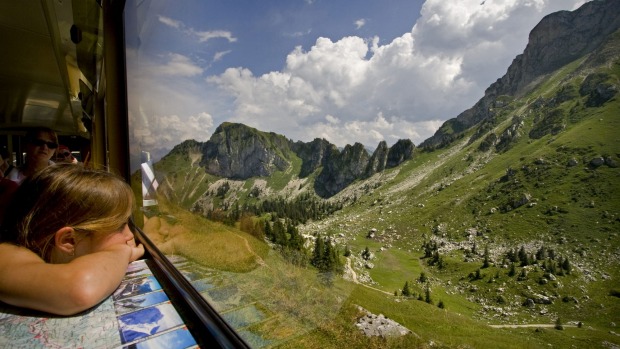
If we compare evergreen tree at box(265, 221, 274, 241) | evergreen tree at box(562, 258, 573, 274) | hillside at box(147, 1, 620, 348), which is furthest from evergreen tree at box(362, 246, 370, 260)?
evergreen tree at box(562, 258, 573, 274)

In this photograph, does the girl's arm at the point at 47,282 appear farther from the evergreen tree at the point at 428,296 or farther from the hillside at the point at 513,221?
the evergreen tree at the point at 428,296

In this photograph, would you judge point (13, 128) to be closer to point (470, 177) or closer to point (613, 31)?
point (613, 31)

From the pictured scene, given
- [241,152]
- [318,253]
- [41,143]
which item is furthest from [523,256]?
[41,143]

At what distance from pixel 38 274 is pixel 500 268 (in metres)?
3.09

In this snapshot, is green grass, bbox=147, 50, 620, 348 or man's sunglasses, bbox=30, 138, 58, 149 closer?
green grass, bbox=147, 50, 620, 348

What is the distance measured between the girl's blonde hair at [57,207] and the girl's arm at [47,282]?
56 millimetres

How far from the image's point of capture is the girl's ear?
0.82 meters

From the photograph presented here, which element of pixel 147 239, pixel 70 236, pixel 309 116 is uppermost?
pixel 309 116

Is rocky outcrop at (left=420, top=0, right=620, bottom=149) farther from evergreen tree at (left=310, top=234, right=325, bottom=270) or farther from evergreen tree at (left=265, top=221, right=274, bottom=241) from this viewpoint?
evergreen tree at (left=265, top=221, right=274, bottom=241)

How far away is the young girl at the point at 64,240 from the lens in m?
0.69

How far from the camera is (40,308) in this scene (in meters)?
0.71

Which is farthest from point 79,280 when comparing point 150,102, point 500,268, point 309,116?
point 500,268

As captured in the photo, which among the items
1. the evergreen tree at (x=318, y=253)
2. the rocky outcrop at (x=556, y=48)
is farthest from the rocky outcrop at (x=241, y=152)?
the rocky outcrop at (x=556, y=48)

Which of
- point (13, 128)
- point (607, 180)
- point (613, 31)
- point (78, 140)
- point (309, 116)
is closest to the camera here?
point (607, 180)
